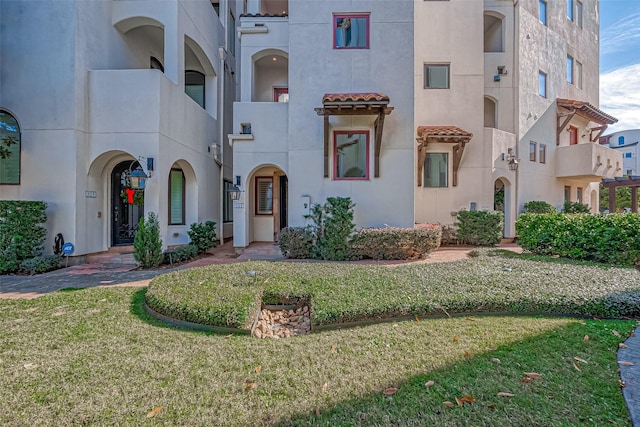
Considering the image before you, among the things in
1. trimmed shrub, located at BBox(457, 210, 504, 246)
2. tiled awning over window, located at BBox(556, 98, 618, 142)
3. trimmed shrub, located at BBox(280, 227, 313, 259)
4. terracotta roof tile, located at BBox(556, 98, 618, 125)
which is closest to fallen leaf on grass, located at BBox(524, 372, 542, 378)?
trimmed shrub, located at BBox(280, 227, 313, 259)

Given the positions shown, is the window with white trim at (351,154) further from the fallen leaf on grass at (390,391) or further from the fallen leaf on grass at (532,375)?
the fallen leaf on grass at (390,391)

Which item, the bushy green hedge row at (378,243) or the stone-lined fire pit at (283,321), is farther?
the bushy green hedge row at (378,243)

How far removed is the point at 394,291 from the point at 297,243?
4043mm

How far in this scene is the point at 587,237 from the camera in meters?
7.61

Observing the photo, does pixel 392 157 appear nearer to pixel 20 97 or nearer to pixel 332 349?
pixel 332 349

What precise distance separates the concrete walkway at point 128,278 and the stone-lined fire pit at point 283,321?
3.34 m

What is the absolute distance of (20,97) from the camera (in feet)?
26.9

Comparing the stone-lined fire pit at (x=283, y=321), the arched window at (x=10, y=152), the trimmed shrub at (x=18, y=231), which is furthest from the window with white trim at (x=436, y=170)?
the arched window at (x=10, y=152)

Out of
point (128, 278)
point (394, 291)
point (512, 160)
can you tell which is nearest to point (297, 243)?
point (394, 291)

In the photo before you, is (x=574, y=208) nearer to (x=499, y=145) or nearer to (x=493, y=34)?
(x=499, y=145)

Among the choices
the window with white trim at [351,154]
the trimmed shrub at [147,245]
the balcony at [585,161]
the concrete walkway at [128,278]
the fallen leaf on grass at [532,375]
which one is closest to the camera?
the fallen leaf on grass at [532,375]

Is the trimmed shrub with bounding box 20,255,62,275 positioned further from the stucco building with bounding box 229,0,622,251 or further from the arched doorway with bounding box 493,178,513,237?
the arched doorway with bounding box 493,178,513,237

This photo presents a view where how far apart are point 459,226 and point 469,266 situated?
4.66m

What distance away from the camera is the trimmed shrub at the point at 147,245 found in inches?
311
